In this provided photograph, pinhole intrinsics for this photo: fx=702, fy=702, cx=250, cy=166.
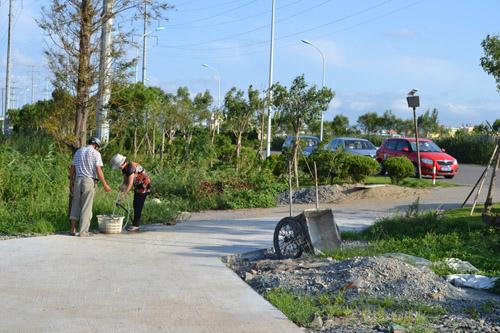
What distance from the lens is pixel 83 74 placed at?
14383 millimetres

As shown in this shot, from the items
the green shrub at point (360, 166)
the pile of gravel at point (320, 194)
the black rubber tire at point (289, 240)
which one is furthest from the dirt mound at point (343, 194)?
the black rubber tire at point (289, 240)

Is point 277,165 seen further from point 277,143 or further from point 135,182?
point 277,143

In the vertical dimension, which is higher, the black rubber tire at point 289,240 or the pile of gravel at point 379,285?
the black rubber tire at point 289,240

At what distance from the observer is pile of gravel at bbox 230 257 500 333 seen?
6742 millimetres

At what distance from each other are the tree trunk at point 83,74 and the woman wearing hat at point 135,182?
2667 mm

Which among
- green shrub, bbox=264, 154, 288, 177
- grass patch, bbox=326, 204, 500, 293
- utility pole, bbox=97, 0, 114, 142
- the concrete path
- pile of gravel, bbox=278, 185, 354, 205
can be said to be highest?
utility pole, bbox=97, 0, 114, 142

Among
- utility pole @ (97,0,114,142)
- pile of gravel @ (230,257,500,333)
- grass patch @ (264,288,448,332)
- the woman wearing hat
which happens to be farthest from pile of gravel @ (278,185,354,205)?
grass patch @ (264,288,448,332)

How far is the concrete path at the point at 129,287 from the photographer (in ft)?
21.4

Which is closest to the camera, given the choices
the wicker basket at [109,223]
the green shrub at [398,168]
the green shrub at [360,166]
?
the wicker basket at [109,223]

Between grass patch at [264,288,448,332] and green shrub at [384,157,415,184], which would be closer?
grass patch at [264,288,448,332]

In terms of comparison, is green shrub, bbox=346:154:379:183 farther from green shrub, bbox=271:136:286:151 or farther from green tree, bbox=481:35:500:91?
green shrub, bbox=271:136:286:151

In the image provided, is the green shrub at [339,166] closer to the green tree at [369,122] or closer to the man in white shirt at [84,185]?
the man in white shirt at [84,185]

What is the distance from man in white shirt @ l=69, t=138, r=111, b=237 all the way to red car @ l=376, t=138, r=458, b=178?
15.5 meters

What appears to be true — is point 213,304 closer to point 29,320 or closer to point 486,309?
point 29,320
